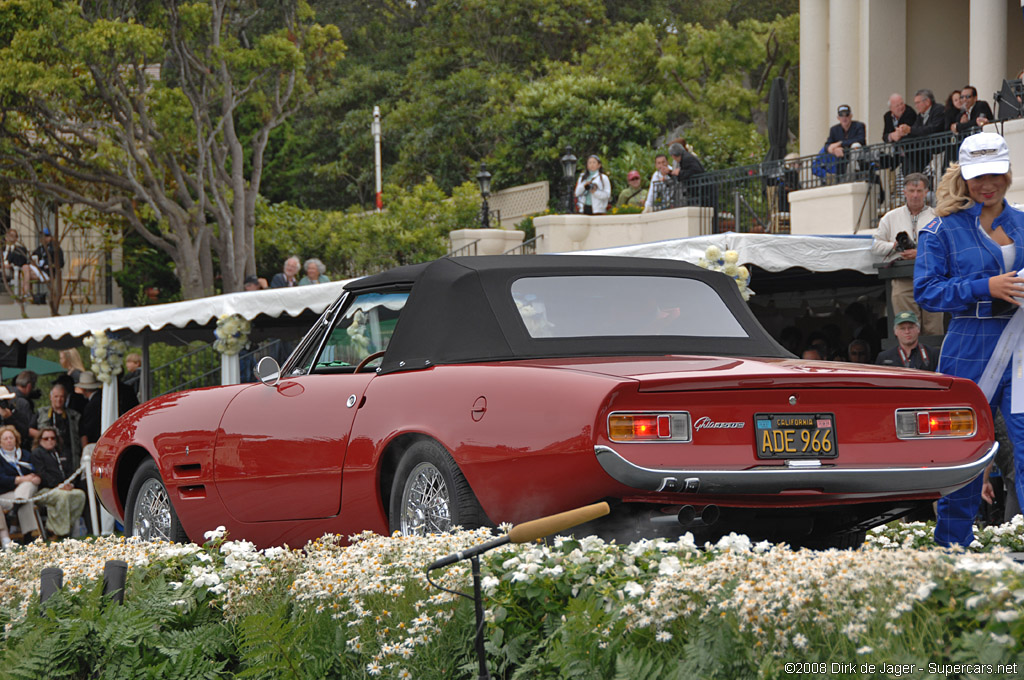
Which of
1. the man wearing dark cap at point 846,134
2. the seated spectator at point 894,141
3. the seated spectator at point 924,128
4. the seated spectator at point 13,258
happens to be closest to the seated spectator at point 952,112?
the seated spectator at point 924,128

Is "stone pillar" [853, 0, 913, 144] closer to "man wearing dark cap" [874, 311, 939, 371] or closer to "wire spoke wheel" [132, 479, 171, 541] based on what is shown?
"man wearing dark cap" [874, 311, 939, 371]

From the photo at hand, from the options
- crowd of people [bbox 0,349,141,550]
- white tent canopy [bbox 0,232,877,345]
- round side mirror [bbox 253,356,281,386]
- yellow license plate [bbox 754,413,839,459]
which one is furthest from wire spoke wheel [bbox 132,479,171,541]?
crowd of people [bbox 0,349,141,550]

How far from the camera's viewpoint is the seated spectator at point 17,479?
1395 centimetres

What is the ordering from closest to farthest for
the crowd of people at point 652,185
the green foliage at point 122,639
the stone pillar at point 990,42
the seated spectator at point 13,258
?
the green foliage at point 122,639 → the crowd of people at point 652,185 → the stone pillar at point 990,42 → the seated spectator at point 13,258

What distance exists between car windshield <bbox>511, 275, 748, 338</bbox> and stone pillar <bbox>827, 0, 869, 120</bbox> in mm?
19402

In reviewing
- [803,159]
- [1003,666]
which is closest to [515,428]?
[1003,666]

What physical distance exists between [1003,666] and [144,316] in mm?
12122

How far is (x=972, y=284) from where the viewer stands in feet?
19.3

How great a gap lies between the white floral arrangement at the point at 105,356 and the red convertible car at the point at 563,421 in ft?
24.7

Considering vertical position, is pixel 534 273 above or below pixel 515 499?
above

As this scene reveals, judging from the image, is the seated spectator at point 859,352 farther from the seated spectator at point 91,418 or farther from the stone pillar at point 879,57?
the stone pillar at point 879,57

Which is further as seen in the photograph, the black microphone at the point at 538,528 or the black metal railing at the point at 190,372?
the black metal railing at the point at 190,372

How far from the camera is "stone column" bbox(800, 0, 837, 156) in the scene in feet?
83.3

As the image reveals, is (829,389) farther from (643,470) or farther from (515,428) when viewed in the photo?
(515,428)
